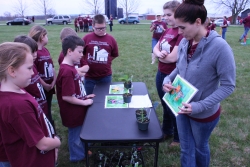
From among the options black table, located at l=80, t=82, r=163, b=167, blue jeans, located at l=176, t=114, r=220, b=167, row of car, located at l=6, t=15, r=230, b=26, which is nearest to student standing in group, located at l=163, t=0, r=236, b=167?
blue jeans, located at l=176, t=114, r=220, b=167

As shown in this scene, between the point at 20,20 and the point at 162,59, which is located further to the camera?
the point at 20,20

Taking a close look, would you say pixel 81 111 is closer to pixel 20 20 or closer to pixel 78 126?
pixel 78 126

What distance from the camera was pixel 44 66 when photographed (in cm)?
255

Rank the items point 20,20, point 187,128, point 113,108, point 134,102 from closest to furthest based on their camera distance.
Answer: point 187,128
point 113,108
point 134,102
point 20,20

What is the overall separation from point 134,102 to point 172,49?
783 mm

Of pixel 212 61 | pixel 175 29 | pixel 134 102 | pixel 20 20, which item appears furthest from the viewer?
pixel 20 20

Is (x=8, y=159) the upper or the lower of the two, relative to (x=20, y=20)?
lower

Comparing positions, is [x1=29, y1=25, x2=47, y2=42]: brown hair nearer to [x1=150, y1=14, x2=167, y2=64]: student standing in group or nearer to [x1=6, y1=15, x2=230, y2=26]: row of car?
[x1=150, y1=14, x2=167, y2=64]: student standing in group

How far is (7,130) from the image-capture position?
4.23 feet

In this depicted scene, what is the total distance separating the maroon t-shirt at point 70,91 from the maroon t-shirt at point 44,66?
0.45m

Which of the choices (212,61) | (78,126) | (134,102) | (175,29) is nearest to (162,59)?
(175,29)

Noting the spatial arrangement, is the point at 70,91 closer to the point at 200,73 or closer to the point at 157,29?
the point at 200,73

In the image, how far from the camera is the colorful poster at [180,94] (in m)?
1.62

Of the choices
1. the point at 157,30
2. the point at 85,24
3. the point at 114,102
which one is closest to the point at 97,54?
the point at 114,102
